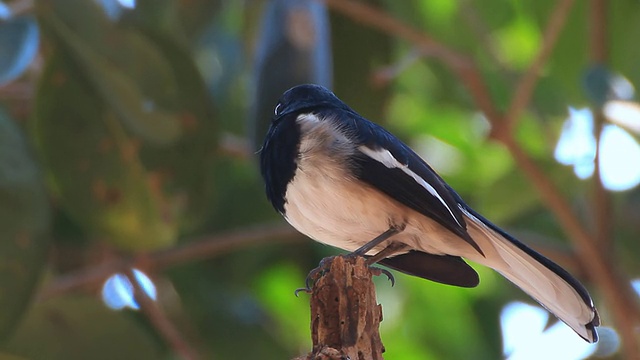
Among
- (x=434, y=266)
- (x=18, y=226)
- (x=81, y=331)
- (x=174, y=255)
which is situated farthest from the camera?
(x=174, y=255)

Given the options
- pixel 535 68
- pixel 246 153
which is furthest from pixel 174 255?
pixel 535 68

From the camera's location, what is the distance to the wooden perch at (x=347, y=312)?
2.59m

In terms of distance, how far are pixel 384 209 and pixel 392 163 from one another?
0.45ft

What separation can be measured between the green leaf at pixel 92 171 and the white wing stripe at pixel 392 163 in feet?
4.49

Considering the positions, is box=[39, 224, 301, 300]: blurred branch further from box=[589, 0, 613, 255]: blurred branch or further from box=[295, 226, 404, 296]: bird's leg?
box=[295, 226, 404, 296]: bird's leg

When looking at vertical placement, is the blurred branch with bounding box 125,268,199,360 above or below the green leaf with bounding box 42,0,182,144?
below

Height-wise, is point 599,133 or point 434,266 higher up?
point 599,133

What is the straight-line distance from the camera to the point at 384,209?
3.25 metres

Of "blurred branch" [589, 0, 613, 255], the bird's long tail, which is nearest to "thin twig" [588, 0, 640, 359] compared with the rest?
"blurred branch" [589, 0, 613, 255]

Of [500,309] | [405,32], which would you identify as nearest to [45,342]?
[405,32]

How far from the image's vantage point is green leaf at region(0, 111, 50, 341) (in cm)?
386

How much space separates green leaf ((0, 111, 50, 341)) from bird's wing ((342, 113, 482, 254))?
1.30m

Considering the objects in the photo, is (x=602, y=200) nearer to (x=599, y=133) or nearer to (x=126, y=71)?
(x=599, y=133)

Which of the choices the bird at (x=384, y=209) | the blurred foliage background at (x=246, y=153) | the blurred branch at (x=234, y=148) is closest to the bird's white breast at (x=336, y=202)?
the bird at (x=384, y=209)
